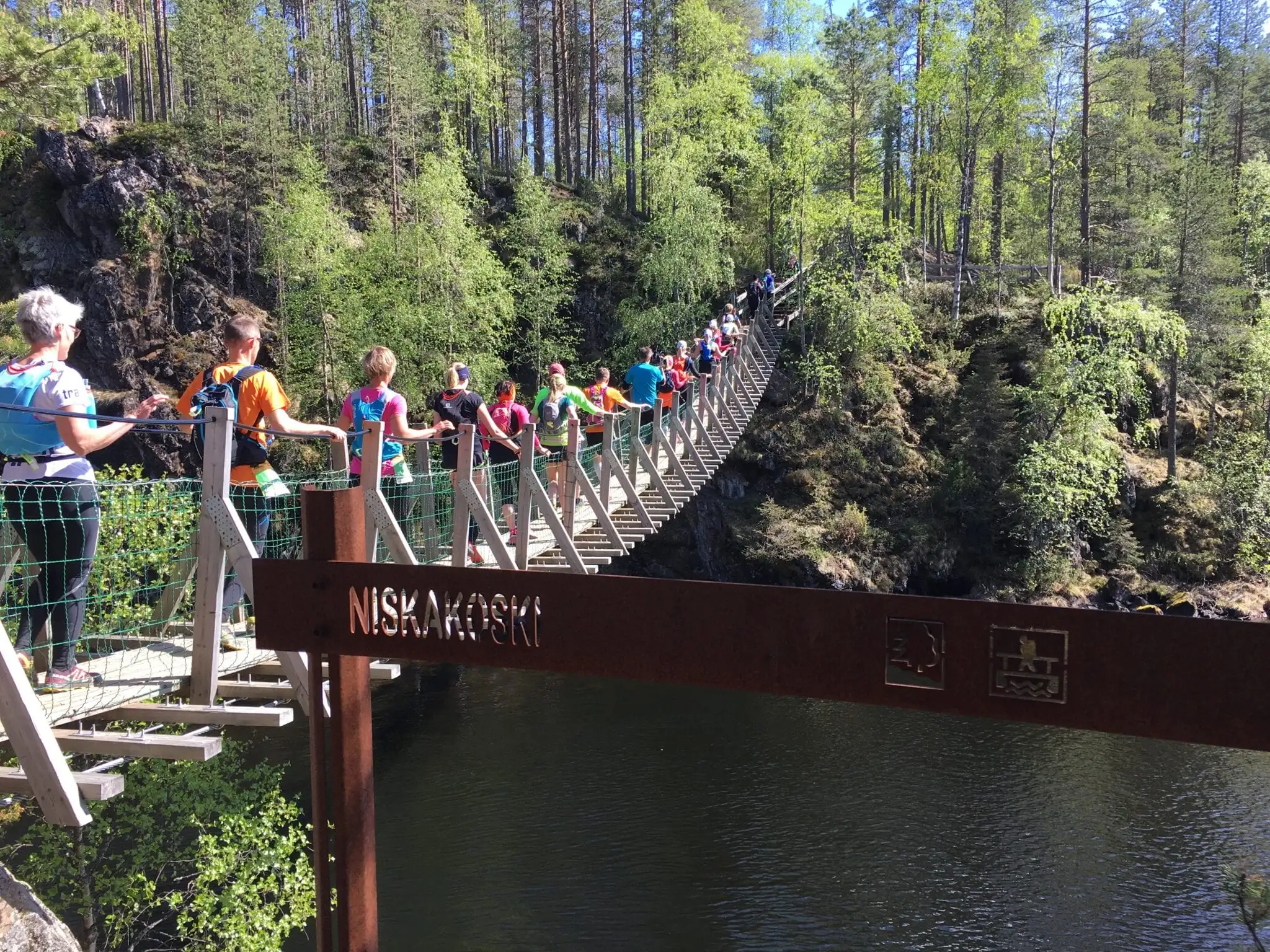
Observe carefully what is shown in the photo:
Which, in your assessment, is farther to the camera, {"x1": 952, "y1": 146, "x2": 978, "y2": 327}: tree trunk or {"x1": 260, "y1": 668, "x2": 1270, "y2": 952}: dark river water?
{"x1": 952, "y1": 146, "x2": 978, "y2": 327}: tree trunk

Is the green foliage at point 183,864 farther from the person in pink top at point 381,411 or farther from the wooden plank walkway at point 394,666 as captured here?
the person in pink top at point 381,411

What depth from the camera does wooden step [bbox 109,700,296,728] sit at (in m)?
2.88

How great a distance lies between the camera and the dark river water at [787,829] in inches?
322

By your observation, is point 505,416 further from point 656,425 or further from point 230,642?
point 230,642

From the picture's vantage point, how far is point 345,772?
4.87 ft

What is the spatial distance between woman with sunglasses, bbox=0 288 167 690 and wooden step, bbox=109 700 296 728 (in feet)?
0.68

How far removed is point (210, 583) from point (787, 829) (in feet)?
26.6

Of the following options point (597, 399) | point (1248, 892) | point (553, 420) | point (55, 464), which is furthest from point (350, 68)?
point (1248, 892)

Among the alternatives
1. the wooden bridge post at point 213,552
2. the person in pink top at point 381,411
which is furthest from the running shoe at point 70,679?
the person in pink top at point 381,411

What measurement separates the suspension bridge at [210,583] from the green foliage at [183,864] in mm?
639

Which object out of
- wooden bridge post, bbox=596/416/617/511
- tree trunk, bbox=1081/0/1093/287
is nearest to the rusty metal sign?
wooden bridge post, bbox=596/416/617/511

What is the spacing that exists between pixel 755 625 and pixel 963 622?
0.25 metres

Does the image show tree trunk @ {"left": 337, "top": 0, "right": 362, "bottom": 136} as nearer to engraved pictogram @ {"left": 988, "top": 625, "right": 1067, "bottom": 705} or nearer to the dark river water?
the dark river water

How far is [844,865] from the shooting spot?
9.18m
